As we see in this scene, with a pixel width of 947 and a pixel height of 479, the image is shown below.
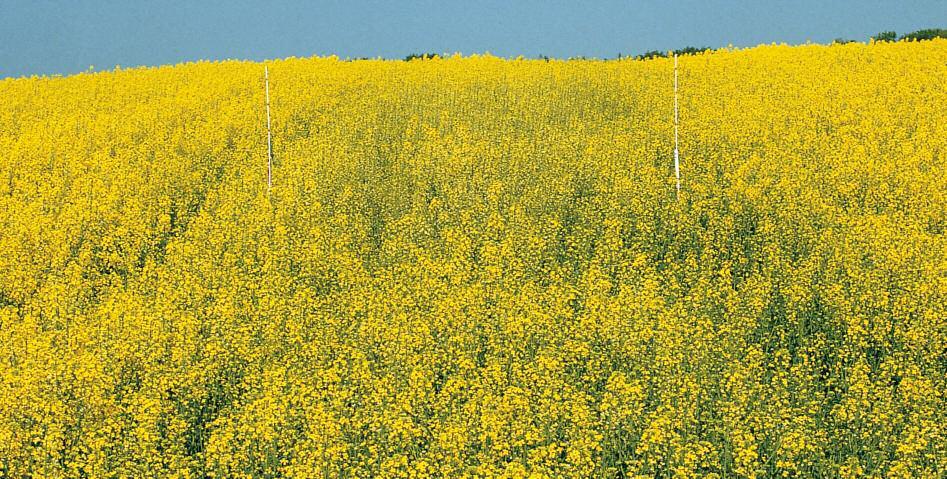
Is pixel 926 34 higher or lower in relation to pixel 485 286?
higher

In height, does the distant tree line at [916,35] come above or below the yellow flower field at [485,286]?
above

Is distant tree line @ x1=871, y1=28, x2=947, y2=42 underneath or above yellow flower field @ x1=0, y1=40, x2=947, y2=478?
above

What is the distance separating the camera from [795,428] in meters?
9.57

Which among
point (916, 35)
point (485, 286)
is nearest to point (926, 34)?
point (916, 35)

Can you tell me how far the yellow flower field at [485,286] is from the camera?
31.5ft

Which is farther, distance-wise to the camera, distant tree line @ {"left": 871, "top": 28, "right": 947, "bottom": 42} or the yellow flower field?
distant tree line @ {"left": 871, "top": 28, "right": 947, "bottom": 42}

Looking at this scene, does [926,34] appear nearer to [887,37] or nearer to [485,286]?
[887,37]

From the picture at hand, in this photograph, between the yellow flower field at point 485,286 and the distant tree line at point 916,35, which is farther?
the distant tree line at point 916,35

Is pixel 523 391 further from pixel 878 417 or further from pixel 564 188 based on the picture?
pixel 564 188

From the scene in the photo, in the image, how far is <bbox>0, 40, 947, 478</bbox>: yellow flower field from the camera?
9.60 m

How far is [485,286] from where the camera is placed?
13742 mm

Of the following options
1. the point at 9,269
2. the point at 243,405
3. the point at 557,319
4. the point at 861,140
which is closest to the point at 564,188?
the point at 557,319

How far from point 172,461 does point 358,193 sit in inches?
395

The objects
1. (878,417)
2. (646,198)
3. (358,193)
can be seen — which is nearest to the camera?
(878,417)
